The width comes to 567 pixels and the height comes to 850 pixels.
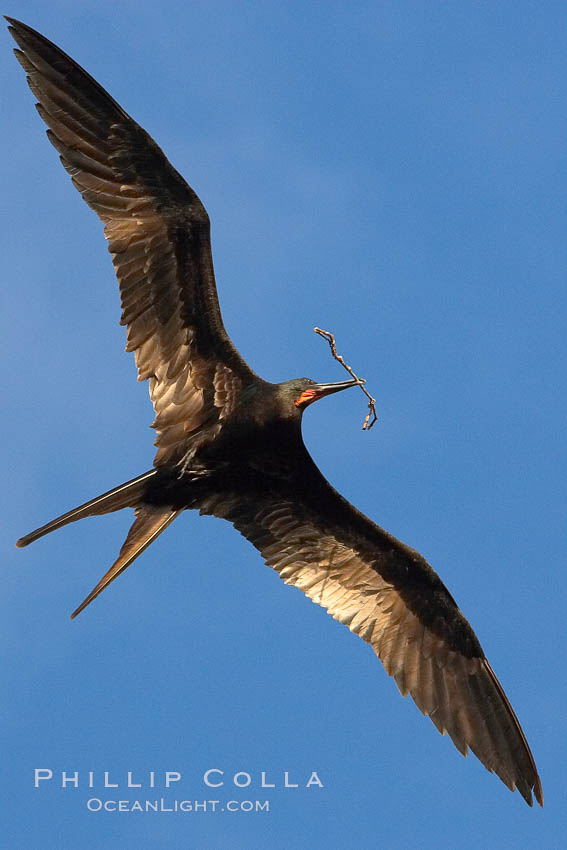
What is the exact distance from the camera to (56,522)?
1093 centimetres

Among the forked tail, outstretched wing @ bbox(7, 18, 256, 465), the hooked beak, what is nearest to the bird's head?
the hooked beak

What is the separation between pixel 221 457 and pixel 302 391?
809mm

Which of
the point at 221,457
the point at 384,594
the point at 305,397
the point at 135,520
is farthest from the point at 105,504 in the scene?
the point at 384,594

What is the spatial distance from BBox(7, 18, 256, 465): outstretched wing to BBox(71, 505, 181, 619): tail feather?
Result: 42 centimetres

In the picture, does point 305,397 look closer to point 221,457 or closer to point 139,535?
point 221,457

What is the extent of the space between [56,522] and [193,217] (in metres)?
2.43

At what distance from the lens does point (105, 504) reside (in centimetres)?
1120

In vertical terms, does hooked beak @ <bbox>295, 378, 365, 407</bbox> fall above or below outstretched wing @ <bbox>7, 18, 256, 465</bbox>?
below

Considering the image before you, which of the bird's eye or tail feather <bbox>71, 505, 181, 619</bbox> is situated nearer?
tail feather <bbox>71, 505, 181, 619</bbox>

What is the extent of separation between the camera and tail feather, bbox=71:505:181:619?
1113cm

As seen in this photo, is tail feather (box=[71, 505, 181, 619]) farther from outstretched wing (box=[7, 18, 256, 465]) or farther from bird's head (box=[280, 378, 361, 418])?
bird's head (box=[280, 378, 361, 418])

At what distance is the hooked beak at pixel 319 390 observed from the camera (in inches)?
448

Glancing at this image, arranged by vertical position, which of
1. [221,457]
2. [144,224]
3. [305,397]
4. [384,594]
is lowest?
[384,594]

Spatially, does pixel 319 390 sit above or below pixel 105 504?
above
